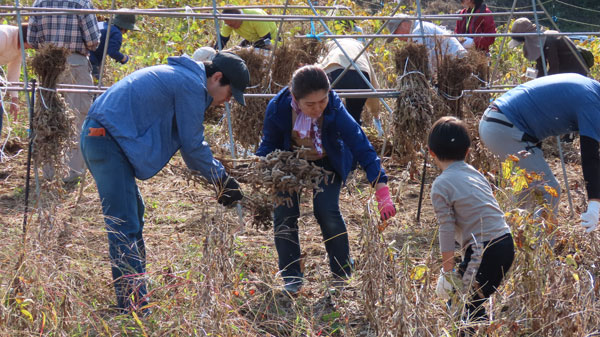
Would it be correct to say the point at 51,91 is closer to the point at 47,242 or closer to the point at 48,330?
the point at 47,242

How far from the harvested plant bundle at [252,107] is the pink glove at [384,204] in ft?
7.73

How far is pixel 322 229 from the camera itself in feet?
11.9

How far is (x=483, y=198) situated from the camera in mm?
2986

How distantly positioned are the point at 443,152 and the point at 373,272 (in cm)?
60

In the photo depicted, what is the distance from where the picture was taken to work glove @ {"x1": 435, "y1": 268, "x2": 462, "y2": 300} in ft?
9.17

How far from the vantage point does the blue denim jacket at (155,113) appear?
3088 mm

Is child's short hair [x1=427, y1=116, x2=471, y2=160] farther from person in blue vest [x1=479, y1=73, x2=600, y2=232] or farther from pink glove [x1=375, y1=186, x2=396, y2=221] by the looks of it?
person in blue vest [x1=479, y1=73, x2=600, y2=232]

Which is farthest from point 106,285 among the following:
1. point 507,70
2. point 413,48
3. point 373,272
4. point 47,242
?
point 507,70

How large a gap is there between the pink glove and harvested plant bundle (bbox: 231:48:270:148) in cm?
236

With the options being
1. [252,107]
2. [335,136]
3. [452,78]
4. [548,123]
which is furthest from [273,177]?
[252,107]

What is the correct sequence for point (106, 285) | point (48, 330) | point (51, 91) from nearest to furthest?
1. point (48, 330)
2. point (106, 285)
3. point (51, 91)

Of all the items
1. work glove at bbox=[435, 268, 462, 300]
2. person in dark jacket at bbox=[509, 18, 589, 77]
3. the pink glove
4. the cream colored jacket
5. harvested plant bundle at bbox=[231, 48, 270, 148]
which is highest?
person in dark jacket at bbox=[509, 18, 589, 77]

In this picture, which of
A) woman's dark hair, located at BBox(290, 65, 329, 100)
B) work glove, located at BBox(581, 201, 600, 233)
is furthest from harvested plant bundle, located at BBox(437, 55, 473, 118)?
woman's dark hair, located at BBox(290, 65, 329, 100)

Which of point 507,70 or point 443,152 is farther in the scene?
point 507,70
